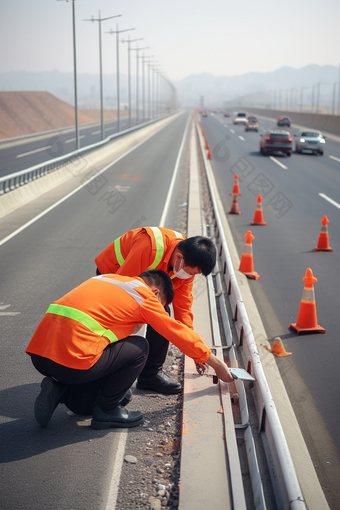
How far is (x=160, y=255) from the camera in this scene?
4.87 meters

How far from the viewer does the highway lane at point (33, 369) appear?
151 inches

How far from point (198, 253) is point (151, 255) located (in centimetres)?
48

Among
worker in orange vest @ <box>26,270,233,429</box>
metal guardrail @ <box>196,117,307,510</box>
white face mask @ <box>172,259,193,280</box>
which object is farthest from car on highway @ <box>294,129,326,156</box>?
worker in orange vest @ <box>26,270,233,429</box>

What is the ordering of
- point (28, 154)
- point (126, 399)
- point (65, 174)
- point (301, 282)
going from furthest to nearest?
1. point (28, 154)
2. point (65, 174)
3. point (301, 282)
4. point (126, 399)


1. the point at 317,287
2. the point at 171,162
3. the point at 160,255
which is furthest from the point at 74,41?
the point at 160,255

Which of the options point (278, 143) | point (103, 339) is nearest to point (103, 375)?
point (103, 339)

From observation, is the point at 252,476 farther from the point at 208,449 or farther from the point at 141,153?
the point at 141,153

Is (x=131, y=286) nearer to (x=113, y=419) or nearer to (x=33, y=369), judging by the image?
(x=113, y=419)

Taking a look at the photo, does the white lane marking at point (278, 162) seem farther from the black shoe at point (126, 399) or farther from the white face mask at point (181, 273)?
the black shoe at point (126, 399)

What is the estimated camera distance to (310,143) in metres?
33.3

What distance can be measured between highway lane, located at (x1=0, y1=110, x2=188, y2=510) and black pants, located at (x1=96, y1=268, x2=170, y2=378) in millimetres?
828

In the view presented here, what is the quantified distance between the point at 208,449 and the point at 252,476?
0.43 meters

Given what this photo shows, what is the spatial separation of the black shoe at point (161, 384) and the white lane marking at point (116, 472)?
0.74 metres

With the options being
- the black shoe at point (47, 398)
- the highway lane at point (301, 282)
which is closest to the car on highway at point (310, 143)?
the highway lane at point (301, 282)
